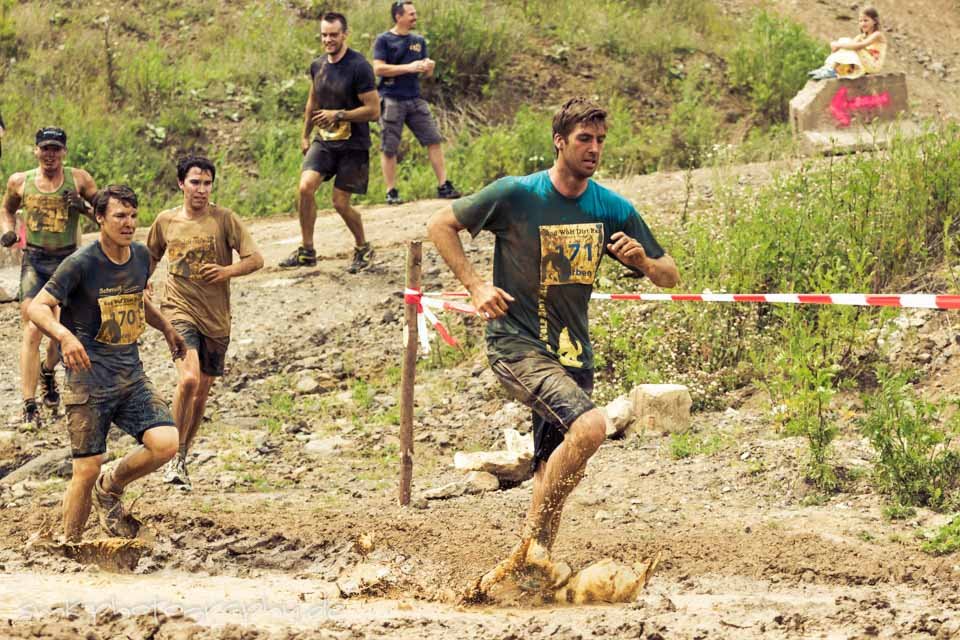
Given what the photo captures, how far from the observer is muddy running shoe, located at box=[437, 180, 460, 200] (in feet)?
49.1

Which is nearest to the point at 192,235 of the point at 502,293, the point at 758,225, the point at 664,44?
the point at 502,293

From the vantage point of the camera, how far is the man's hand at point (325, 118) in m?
12.1

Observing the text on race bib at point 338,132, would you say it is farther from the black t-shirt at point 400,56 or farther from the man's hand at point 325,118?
the black t-shirt at point 400,56

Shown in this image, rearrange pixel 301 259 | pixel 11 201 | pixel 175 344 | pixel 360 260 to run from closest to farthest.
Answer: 1. pixel 175 344
2. pixel 11 201
3. pixel 360 260
4. pixel 301 259

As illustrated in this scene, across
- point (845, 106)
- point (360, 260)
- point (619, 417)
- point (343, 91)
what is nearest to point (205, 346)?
point (619, 417)

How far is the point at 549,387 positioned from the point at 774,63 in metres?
14.2

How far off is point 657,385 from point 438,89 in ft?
33.6

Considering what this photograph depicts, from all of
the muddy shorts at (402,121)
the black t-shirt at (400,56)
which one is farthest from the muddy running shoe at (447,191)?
the black t-shirt at (400,56)

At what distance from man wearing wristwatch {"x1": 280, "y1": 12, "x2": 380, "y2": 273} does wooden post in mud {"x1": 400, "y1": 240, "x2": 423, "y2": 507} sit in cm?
422

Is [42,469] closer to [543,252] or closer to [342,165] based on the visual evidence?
[342,165]

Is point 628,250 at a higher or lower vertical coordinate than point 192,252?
higher

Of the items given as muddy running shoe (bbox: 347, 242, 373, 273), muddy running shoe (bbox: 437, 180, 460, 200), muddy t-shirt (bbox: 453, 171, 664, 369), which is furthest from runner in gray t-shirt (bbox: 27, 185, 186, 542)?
muddy running shoe (bbox: 437, 180, 460, 200)

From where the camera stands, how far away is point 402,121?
1434cm

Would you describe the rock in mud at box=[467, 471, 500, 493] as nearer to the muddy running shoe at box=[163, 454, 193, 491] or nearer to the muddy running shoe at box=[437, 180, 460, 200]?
the muddy running shoe at box=[163, 454, 193, 491]
